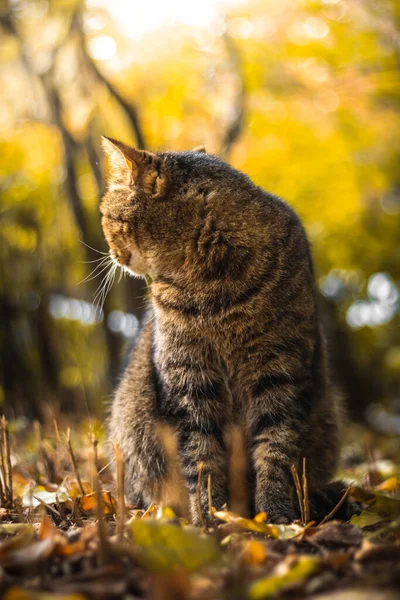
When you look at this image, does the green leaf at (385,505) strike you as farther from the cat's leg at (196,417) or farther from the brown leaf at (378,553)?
the brown leaf at (378,553)

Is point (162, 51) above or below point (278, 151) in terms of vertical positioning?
above

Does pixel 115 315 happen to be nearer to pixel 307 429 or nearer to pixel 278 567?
pixel 307 429

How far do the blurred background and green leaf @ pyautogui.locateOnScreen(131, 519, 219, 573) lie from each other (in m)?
3.35

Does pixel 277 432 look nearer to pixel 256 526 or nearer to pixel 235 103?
pixel 256 526

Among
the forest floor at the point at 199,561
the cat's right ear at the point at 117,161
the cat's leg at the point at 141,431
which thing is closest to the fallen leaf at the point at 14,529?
the forest floor at the point at 199,561

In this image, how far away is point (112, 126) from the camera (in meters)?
6.18

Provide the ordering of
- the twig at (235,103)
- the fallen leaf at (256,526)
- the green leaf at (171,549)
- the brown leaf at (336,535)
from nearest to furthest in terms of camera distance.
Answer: the green leaf at (171,549) < the brown leaf at (336,535) < the fallen leaf at (256,526) < the twig at (235,103)

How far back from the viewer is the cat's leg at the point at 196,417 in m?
2.54

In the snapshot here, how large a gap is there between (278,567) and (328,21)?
21.8 ft

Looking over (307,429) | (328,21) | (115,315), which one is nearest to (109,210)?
(307,429)

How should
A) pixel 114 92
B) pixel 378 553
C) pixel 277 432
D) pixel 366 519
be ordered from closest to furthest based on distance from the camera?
1. pixel 378 553
2. pixel 366 519
3. pixel 277 432
4. pixel 114 92

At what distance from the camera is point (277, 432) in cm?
251

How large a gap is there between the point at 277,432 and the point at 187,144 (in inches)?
169

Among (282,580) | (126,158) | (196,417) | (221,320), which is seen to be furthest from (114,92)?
(282,580)
